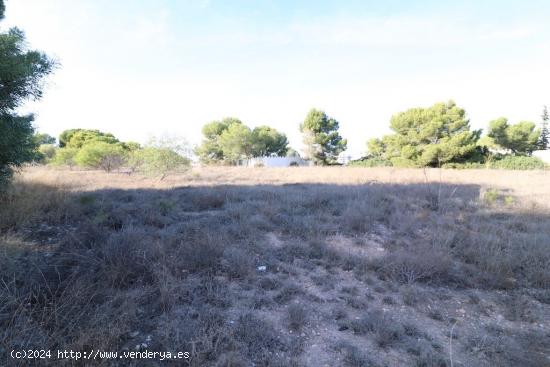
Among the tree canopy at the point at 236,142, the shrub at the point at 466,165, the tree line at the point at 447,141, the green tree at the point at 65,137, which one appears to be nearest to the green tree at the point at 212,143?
the tree canopy at the point at 236,142

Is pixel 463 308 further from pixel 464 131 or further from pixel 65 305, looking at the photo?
pixel 464 131

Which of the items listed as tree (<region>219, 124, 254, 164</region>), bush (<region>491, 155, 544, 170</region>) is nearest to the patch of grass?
bush (<region>491, 155, 544, 170</region>)

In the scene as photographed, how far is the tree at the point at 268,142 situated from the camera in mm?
38672

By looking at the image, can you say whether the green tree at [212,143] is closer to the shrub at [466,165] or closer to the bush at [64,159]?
the bush at [64,159]

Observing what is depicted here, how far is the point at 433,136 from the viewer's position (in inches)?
1024

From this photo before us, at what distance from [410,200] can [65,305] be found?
7345 mm

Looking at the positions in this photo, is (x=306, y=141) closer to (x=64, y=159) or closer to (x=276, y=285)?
(x=64, y=159)

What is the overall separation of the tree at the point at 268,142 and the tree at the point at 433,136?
1797 cm

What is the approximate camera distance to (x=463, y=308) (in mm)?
3070

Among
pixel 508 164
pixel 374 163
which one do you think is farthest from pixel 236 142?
pixel 508 164

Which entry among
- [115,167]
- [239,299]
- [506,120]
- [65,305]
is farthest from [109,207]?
[506,120]

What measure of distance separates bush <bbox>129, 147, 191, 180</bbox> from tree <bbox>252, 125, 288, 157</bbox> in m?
26.1

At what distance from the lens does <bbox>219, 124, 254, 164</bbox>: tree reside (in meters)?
36.8

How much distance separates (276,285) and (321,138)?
3322 cm
